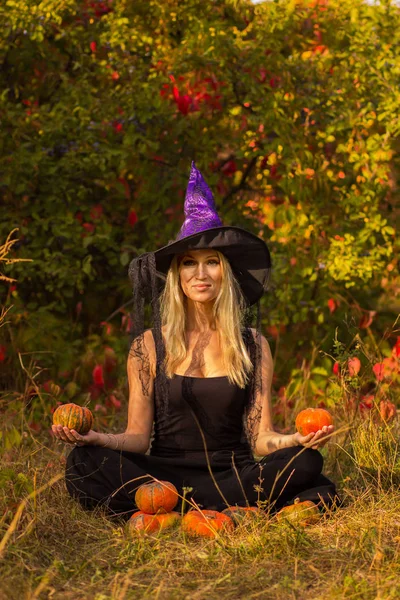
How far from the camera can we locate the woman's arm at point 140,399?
4.34 m

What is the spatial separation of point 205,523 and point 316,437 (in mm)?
569

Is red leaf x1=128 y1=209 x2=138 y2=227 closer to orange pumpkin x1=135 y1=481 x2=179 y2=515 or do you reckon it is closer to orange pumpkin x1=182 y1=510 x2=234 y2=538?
orange pumpkin x1=135 y1=481 x2=179 y2=515

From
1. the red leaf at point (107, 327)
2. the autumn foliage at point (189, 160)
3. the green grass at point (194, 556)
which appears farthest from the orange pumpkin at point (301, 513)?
the red leaf at point (107, 327)

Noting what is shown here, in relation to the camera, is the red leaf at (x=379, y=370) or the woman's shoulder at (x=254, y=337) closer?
the woman's shoulder at (x=254, y=337)

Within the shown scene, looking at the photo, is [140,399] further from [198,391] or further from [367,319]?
[367,319]

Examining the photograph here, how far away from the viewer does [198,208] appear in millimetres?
4422

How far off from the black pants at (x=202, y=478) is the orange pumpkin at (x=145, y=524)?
0.16 metres

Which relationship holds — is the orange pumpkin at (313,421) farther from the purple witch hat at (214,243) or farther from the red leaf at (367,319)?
the red leaf at (367,319)

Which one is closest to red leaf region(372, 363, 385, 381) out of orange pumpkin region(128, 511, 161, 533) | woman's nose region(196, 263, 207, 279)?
woman's nose region(196, 263, 207, 279)

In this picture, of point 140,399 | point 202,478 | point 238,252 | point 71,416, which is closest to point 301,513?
point 202,478

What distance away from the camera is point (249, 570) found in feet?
11.2

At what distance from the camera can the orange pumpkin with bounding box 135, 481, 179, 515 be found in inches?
157

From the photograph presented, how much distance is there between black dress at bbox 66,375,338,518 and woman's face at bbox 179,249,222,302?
389mm

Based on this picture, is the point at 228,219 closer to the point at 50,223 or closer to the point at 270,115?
the point at 270,115
